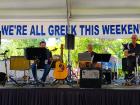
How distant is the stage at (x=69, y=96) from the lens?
6.16 metres

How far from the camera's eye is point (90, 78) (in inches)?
268

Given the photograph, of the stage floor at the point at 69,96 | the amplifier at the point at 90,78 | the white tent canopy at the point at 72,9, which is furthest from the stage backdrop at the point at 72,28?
the stage floor at the point at 69,96

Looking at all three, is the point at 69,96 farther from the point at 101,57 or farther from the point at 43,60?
the point at 43,60

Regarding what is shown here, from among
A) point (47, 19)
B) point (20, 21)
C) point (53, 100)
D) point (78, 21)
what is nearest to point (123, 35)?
point (78, 21)

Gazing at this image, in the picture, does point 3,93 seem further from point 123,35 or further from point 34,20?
point 123,35

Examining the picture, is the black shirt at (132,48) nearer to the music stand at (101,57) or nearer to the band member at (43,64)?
the music stand at (101,57)

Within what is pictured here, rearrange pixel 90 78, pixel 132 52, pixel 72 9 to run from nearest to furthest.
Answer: pixel 90 78, pixel 132 52, pixel 72 9

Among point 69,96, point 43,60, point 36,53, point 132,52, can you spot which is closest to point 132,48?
point 132,52

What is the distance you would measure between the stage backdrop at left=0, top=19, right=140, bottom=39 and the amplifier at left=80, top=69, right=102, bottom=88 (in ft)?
8.81

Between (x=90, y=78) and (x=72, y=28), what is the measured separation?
9.31 ft

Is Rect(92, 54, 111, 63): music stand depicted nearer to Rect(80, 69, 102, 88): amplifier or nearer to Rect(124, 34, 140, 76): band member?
Rect(80, 69, 102, 88): amplifier

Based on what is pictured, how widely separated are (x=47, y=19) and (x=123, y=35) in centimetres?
211

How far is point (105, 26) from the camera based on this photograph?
369 inches

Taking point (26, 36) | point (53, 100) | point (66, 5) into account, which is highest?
point (66, 5)
